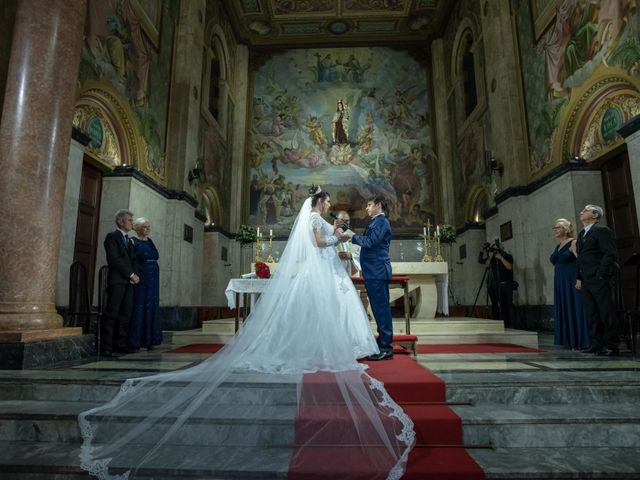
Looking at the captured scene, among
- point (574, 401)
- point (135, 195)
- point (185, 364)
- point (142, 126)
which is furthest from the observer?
point (142, 126)

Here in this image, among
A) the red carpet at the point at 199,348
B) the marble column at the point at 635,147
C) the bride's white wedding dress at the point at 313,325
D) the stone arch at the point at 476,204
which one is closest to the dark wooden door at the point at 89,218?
the red carpet at the point at 199,348

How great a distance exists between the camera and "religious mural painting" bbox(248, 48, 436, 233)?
15062 mm

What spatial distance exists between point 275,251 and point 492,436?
39.7 ft

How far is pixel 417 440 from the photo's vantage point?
2904mm

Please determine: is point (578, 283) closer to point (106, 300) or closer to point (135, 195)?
point (106, 300)

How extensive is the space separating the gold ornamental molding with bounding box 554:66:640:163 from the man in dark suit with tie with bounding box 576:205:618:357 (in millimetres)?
2873

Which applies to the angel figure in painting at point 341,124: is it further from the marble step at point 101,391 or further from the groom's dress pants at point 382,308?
the marble step at point 101,391

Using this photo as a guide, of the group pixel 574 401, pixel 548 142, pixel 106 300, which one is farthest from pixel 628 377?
pixel 548 142

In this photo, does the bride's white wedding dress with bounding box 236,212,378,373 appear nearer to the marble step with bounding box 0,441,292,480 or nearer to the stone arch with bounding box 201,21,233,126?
the marble step with bounding box 0,441,292,480

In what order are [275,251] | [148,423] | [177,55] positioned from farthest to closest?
[275,251] → [177,55] → [148,423]

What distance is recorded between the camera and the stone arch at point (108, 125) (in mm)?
7660

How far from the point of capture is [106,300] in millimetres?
5543

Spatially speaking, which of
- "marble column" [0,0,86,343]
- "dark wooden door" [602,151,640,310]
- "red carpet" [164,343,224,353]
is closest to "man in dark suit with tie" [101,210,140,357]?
"marble column" [0,0,86,343]

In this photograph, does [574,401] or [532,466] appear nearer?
[532,466]
